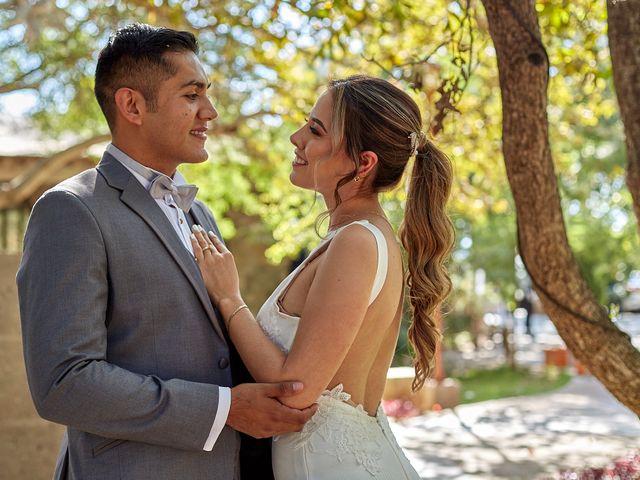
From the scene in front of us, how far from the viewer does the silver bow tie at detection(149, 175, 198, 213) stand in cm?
287

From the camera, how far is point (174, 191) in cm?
296

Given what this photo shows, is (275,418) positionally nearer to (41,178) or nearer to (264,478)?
(264,478)

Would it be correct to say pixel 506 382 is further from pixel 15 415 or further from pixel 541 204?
pixel 541 204

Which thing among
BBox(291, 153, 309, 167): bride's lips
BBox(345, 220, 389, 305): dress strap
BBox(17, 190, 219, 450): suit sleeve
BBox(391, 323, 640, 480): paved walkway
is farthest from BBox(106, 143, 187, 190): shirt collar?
BBox(391, 323, 640, 480): paved walkway

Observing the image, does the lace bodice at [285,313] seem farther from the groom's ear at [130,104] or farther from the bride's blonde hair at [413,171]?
the groom's ear at [130,104]

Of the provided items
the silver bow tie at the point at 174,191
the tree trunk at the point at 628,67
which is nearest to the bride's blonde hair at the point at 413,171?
the silver bow tie at the point at 174,191

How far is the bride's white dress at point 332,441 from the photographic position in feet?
9.03

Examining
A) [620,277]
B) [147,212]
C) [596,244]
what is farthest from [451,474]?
[620,277]

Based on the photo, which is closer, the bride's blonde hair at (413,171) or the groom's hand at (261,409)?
the groom's hand at (261,409)

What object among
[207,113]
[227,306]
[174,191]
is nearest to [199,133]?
[207,113]

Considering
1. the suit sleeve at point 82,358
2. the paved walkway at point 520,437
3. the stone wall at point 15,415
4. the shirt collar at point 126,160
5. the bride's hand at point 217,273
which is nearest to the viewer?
the suit sleeve at point 82,358

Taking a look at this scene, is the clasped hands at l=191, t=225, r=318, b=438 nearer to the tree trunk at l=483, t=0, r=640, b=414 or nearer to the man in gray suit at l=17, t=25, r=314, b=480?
the man in gray suit at l=17, t=25, r=314, b=480

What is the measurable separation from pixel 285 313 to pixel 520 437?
8563 mm

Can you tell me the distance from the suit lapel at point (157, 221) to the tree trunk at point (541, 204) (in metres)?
2.02
